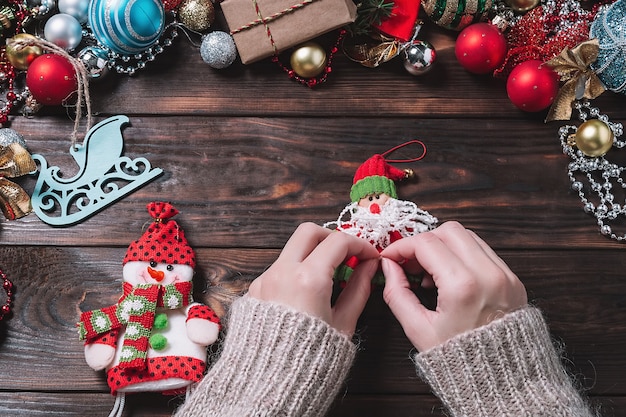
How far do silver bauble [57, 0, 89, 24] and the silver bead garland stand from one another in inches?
35.2

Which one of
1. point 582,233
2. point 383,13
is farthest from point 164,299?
point 582,233

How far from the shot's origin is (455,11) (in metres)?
1.08

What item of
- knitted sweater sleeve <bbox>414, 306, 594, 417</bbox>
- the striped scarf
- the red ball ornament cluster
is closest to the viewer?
knitted sweater sleeve <bbox>414, 306, 594, 417</bbox>

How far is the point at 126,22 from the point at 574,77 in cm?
78

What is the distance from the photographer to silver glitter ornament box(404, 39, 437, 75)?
107 centimetres

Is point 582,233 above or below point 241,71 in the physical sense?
below

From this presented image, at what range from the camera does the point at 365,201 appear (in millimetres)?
1000

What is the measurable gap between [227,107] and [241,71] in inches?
2.9

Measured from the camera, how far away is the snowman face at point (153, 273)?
972 millimetres

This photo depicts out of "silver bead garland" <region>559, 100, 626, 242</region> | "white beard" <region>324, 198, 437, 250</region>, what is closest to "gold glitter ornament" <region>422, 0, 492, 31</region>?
"silver bead garland" <region>559, 100, 626, 242</region>

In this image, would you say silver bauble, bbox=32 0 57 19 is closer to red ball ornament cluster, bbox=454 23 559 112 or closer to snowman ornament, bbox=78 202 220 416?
snowman ornament, bbox=78 202 220 416

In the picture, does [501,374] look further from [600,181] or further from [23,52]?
[23,52]

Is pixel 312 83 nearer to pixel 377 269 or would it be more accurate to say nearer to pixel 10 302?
pixel 377 269

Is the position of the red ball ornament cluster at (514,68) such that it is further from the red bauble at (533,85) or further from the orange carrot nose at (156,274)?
the orange carrot nose at (156,274)
